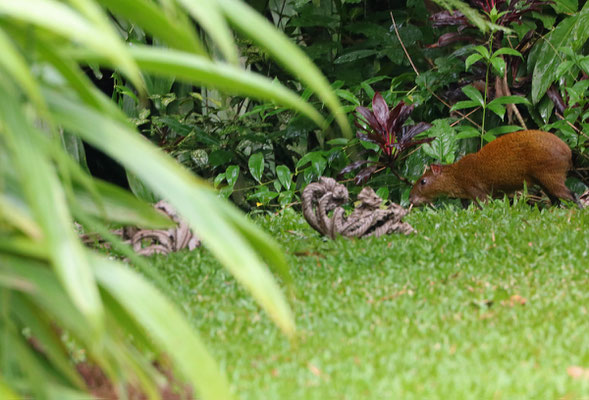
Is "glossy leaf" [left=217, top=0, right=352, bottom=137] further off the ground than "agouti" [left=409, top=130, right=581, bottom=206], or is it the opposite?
"glossy leaf" [left=217, top=0, right=352, bottom=137]

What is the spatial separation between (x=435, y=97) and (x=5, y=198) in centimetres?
436

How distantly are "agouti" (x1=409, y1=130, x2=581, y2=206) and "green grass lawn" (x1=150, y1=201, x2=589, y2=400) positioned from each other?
980 mm

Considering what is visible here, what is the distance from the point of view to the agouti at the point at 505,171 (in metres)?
3.94

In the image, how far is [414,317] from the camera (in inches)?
72.4

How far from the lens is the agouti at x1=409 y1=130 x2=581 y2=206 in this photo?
3.94 m

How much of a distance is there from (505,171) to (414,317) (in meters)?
2.46

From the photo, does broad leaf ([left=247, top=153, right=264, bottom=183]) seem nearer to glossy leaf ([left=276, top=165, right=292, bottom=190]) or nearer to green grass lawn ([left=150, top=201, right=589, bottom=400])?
glossy leaf ([left=276, top=165, right=292, bottom=190])

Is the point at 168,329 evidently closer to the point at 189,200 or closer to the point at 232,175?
the point at 189,200

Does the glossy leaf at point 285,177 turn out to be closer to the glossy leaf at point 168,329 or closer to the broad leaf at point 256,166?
the broad leaf at point 256,166

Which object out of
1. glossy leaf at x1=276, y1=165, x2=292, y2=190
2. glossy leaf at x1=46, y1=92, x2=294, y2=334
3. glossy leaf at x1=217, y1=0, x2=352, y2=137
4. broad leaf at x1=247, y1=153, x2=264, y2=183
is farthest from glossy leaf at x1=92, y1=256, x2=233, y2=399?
broad leaf at x1=247, y1=153, x2=264, y2=183

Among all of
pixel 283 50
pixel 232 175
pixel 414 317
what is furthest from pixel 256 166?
pixel 283 50

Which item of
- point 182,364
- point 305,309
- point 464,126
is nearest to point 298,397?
point 182,364

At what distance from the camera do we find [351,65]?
541cm

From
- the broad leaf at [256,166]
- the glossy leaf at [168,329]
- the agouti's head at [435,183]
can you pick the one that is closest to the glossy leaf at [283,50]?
the glossy leaf at [168,329]
